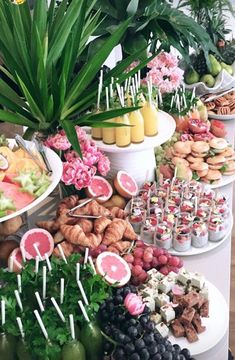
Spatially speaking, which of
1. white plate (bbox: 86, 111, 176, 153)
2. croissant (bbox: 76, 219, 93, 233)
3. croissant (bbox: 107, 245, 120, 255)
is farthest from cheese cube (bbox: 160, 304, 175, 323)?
white plate (bbox: 86, 111, 176, 153)

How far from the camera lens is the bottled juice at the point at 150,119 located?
6.68ft

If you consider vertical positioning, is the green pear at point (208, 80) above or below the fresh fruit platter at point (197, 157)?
above

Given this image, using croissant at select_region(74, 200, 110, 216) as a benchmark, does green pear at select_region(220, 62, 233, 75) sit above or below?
above

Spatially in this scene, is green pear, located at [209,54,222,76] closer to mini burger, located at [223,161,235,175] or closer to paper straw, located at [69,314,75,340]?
mini burger, located at [223,161,235,175]

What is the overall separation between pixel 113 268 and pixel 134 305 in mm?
232

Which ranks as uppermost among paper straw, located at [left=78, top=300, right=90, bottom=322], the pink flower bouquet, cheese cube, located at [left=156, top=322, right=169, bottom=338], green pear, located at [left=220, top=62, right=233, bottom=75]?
green pear, located at [left=220, top=62, right=233, bottom=75]

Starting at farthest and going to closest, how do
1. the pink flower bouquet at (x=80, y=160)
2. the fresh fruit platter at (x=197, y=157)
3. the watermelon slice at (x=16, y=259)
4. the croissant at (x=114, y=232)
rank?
the fresh fruit platter at (x=197, y=157)
the pink flower bouquet at (x=80, y=160)
the croissant at (x=114, y=232)
the watermelon slice at (x=16, y=259)

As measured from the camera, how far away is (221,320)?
1.52 m

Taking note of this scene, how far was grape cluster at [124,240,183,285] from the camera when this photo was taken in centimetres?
162

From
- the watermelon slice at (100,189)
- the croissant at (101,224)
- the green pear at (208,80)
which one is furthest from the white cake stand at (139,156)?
the green pear at (208,80)

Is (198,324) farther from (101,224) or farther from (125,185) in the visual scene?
(125,185)

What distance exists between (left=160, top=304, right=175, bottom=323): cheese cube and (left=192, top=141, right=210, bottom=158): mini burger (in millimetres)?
882

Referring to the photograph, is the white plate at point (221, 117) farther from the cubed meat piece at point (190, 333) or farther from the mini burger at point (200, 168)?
the cubed meat piece at point (190, 333)

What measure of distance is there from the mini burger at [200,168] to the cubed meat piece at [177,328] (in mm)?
823
